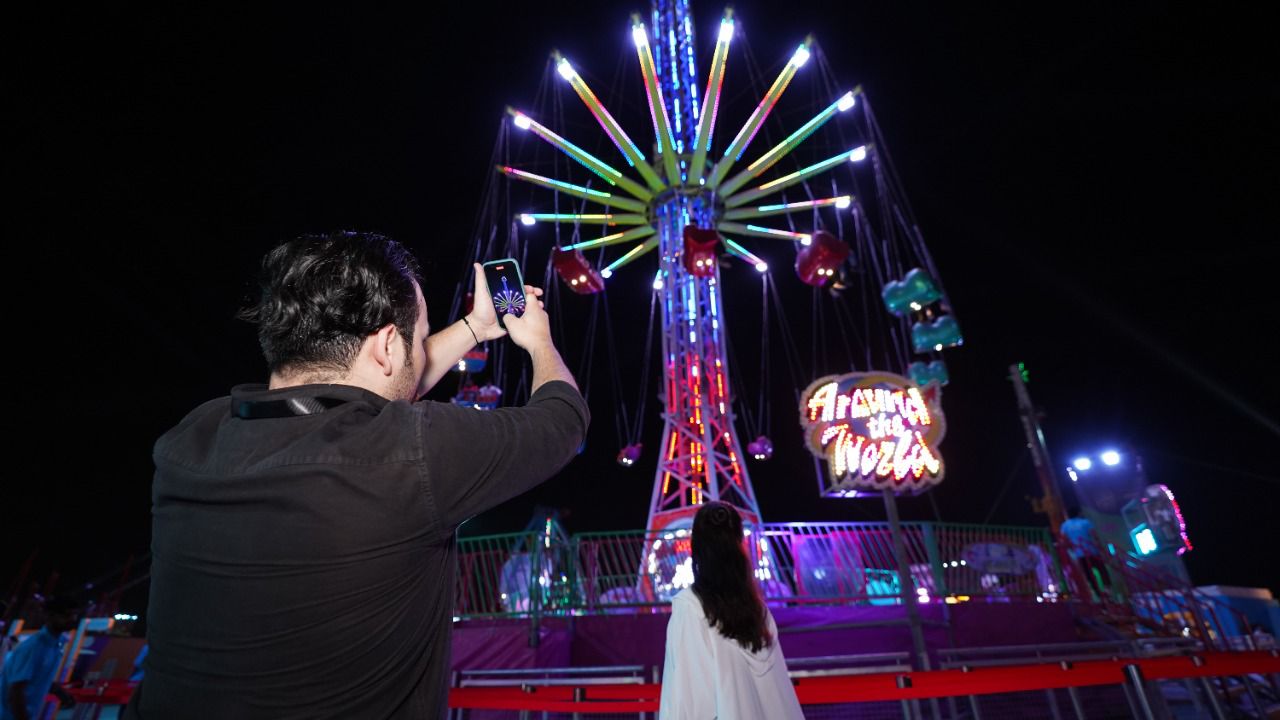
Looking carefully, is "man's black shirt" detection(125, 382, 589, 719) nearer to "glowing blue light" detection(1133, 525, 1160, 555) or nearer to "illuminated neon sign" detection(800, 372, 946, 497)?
"illuminated neon sign" detection(800, 372, 946, 497)

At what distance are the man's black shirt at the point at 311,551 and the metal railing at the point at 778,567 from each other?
838 centimetres

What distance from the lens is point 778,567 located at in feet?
33.1

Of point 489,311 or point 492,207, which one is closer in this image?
point 489,311

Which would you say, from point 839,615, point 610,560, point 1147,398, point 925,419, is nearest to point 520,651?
point 610,560

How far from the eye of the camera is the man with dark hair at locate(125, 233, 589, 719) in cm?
100

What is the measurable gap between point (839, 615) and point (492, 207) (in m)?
13.1

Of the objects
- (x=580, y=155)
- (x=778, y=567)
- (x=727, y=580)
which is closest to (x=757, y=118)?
(x=580, y=155)

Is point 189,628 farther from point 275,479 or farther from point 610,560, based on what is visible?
point 610,560

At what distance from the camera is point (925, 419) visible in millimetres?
9961

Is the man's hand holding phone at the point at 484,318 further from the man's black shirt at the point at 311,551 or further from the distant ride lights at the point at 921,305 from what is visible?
the distant ride lights at the point at 921,305

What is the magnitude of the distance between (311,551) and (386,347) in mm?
504

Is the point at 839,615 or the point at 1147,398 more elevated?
the point at 1147,398

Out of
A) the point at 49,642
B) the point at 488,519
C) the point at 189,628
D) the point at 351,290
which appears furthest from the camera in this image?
the point at 488,519

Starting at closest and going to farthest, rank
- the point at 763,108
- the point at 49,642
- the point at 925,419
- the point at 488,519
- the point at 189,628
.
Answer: the point at 189,628, the point at 49,642, the point at 925,419, the point at 763,108, the point at 488,519
